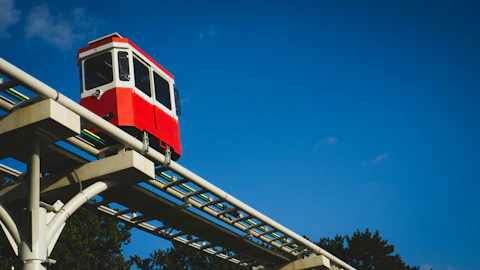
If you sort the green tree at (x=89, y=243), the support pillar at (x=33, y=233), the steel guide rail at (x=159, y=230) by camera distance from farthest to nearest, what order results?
the green tree at (x=89, y=243), the steel guide rail at (x=159, y=230), the support pillar at (x=33, y=233)

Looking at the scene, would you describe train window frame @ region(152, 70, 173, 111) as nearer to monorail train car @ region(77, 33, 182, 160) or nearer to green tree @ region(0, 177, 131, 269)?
monorail train car @ region(77, 33, 182, 160)

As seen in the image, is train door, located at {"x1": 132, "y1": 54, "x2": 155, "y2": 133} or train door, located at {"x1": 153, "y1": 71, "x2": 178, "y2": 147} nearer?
train door, located at {"x1": 132, "y1": 54, "x2": 155, "y2": 133}

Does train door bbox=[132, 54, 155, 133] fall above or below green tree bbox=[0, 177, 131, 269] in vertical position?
below

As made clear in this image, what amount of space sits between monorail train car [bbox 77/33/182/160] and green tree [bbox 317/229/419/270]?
39903 millimetres

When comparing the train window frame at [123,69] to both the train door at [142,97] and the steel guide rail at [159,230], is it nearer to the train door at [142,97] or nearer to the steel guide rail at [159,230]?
the train door at [142,97]

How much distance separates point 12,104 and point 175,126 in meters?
6.02

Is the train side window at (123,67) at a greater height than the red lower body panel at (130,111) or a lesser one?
greater

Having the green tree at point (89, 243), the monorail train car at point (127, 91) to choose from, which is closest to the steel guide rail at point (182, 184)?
the monorail train car at point (127, 91)

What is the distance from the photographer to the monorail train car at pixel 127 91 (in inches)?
610

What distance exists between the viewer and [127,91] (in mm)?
15648

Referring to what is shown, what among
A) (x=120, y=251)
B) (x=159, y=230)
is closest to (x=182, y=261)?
(x=120, y=251)

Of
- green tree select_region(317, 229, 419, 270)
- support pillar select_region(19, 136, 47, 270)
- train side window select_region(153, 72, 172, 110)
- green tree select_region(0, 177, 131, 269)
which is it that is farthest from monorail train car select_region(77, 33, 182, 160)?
green tree select_region(317, 229, 419, 270)

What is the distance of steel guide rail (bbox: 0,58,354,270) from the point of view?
37.5ft

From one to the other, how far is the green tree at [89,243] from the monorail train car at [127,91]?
81.1ft
